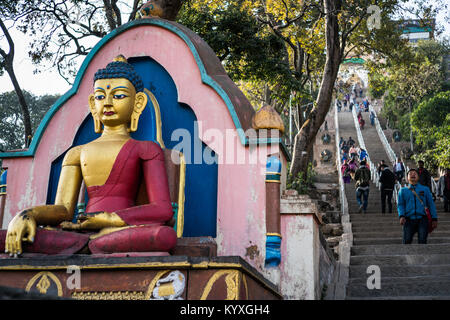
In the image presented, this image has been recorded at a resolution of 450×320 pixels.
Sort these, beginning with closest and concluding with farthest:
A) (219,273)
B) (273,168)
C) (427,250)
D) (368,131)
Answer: (219,273) → (273,168) → (427,250) → (368,131)

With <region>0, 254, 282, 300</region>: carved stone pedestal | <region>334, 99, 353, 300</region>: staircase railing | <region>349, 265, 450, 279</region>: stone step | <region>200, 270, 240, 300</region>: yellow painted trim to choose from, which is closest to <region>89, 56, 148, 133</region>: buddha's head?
<region>0, 254, 282, 300</region>: carved stone pedestal

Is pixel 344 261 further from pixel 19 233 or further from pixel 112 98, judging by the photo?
pixel 19 233

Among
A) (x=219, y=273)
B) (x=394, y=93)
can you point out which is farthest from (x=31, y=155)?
(x=394, y=93)

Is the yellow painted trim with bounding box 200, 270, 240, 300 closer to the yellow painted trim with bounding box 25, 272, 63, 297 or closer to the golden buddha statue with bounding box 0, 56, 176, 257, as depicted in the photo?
the golden buddha statue with bounding box 0, 56, 176, 257

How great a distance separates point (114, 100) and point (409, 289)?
445cm

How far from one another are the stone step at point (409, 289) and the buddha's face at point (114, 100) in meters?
3.78

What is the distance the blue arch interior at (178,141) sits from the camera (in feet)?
19.3

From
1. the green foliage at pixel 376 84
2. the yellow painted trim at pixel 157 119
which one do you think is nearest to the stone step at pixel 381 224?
the green foliage at pixel 376 84

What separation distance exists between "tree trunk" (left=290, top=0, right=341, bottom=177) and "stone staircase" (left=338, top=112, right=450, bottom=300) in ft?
6.47

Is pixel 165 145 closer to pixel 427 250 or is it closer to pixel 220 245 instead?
pixel 220 245

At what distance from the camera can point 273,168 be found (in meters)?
5.41

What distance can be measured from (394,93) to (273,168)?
97.0ft

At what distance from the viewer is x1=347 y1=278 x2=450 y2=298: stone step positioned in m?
6.65

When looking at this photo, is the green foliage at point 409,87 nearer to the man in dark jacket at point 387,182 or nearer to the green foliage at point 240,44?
the man in dark jacket at point 387,182
